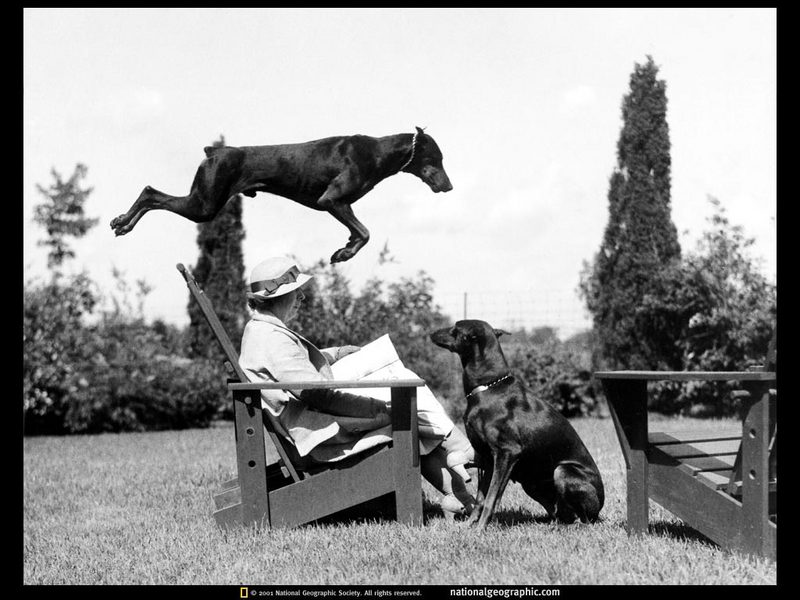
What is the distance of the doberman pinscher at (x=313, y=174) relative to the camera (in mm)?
3766

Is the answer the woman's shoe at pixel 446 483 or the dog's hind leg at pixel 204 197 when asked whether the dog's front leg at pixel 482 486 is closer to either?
the woman's shoe at pixel 446 483

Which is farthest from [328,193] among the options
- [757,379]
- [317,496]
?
[757,379]

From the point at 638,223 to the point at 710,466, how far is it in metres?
9.35

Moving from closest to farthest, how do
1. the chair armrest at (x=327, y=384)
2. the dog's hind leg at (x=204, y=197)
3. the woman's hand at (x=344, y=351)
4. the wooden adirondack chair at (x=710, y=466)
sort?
the wooden adirondack chair at (x=710, y=466)
the dog's hind leg at (x=204, y=197)
the chair armrest at (x=327, y=384)
the woman's hand at (x=344, y=351)

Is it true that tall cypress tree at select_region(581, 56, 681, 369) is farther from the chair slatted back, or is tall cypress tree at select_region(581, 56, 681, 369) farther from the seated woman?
the chair slatted back

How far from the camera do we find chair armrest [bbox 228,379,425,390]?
4.24m

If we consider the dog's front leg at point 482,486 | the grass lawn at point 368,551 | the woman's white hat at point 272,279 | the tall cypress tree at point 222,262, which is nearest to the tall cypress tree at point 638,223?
the tall cypress tree at point 222,262

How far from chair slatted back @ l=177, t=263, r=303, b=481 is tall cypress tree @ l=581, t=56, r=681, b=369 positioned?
9498mm

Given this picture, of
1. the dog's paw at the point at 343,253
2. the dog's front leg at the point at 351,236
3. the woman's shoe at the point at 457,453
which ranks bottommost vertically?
the woman's shoe at the point at 457,453

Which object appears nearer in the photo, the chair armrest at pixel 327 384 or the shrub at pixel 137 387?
the chair armrest at pixel 327 384

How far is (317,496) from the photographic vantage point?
4.51m

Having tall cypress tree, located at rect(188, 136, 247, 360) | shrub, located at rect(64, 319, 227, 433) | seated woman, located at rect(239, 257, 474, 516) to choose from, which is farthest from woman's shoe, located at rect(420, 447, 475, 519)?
tall cypress tree, located at rect(188, 136, 247, 360)
